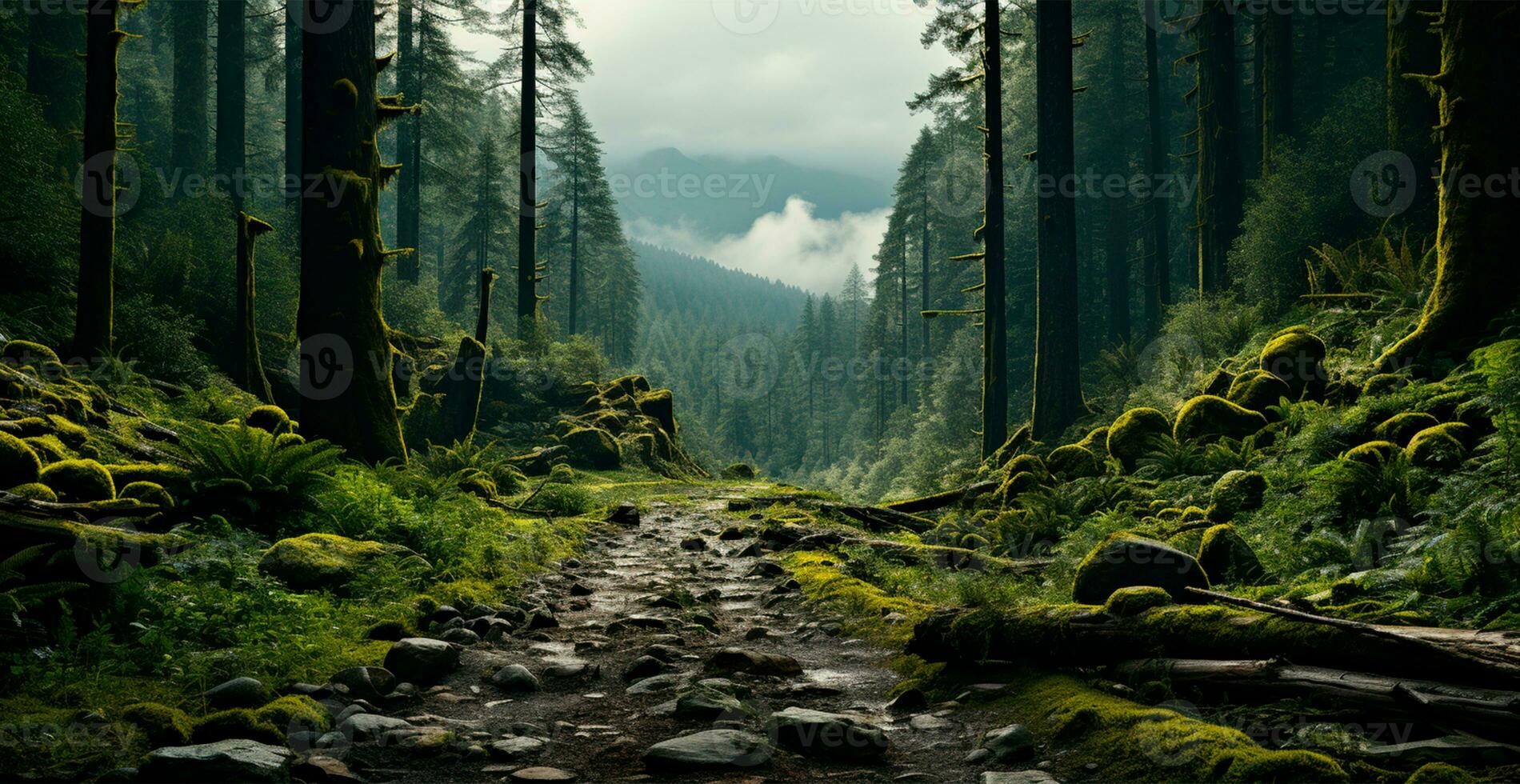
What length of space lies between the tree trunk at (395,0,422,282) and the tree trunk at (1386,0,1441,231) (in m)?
30.3

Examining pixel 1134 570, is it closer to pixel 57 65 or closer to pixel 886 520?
pixel 886 520

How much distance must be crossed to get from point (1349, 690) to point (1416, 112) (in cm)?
1551

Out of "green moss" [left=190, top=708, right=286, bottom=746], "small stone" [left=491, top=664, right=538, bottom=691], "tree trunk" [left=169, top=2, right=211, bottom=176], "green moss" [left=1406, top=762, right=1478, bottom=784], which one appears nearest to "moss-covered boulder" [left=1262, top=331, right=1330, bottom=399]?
"green moss" [left=1406, top=762, right=1478, bottom=784]

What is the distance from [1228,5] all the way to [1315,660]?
2072 cm

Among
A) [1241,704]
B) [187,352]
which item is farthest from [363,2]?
[1241,704]

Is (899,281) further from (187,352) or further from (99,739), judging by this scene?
(99,739)

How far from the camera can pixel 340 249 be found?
9969mm

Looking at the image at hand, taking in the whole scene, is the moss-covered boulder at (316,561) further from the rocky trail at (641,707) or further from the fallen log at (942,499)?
the fallen log at (942,499)

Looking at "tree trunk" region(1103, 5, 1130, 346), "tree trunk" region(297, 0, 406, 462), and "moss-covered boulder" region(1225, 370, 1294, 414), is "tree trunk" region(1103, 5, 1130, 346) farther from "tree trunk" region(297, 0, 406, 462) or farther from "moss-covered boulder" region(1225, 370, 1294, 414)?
"tree trunk" region(297, 0, 406, 462)

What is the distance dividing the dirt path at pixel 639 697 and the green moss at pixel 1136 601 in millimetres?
985

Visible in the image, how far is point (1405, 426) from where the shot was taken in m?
6.70

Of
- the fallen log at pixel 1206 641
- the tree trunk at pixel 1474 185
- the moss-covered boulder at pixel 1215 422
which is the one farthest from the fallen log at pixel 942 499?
the fallen log at pixel 1206 641

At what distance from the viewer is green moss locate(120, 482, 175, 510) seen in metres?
5.70
